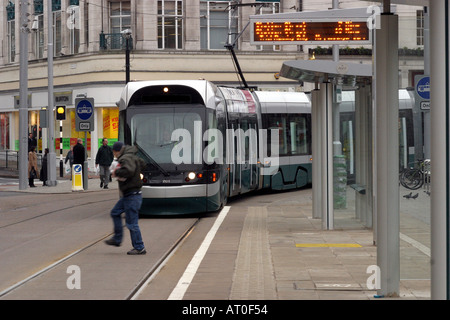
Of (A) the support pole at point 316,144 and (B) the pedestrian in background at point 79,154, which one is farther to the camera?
(B) the pedestrian in background at point 79,154

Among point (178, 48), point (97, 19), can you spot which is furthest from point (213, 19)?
point (97, 19)

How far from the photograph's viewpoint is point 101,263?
12773mm

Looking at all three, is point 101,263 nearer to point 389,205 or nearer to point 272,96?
point 389,205

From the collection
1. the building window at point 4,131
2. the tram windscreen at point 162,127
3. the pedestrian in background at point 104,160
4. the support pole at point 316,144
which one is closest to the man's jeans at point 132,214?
the support pole at point 316,144

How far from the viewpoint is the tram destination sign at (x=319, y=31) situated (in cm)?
1739

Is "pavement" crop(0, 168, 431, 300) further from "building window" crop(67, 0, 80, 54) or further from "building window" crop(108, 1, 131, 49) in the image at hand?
"building window" crop(67, 0, 80, 54)

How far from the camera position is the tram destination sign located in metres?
17.4

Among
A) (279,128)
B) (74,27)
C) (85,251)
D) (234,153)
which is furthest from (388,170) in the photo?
(74,27)

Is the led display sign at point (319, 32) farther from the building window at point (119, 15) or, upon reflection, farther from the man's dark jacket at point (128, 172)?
the building window at point (119, 15)

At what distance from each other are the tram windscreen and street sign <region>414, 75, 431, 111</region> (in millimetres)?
9731

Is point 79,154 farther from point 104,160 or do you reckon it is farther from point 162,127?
point 162,127

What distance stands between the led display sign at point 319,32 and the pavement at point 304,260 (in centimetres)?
327

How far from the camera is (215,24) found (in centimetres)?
5084

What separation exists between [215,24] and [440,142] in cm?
4460
